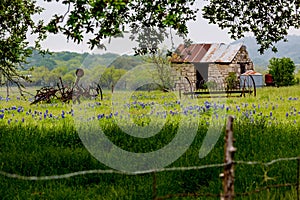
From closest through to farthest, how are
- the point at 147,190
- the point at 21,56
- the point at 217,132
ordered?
the point at 147,190
the point at 217,132
the point at 21,56

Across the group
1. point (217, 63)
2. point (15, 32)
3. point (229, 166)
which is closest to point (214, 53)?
point (217, 63)

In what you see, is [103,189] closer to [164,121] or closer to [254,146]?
[254,146]

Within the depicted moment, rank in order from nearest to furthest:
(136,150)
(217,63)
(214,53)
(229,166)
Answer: (229,166) < (136,150) < (217,63) < (214,53)

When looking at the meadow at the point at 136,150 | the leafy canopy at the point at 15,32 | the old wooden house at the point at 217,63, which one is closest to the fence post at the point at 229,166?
the meadow at the point at 136,150

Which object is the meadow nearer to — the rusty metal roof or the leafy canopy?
the leafy canopy

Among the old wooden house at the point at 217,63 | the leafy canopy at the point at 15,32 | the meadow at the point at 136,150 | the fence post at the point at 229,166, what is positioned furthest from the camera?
the old wooden house at the point at 217,63


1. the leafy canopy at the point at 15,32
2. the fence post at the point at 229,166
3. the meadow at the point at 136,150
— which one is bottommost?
the meadow at the point at 136,150

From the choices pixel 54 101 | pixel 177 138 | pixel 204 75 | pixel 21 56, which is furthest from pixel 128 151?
pixel 204 75

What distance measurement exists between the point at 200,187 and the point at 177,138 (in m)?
3.25

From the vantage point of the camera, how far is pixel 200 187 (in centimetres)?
651

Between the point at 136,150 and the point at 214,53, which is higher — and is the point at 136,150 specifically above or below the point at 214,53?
below

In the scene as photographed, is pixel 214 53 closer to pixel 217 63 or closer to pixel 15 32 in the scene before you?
pixel 217 63

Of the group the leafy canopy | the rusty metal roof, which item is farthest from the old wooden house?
the leafy canopy

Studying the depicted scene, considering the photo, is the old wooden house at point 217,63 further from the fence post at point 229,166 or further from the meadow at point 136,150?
the fence post at point 229,166
